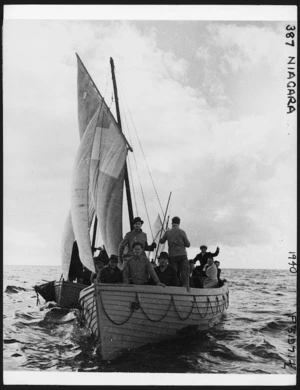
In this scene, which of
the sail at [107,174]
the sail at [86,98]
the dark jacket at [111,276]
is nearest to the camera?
the dark jacket at [111,276]

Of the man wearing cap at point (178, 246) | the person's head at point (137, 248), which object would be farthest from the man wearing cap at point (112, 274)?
the man wearing cap at point (178, 246)

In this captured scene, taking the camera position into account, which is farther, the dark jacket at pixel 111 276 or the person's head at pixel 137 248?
the dark jacket at pixel 111 276

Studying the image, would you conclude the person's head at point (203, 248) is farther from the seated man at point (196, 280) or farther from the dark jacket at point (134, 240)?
the dark jacket at point (134, 240)

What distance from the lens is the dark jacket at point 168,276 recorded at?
1431 cm

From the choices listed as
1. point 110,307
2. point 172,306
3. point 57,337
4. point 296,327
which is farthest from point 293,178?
point 57,337

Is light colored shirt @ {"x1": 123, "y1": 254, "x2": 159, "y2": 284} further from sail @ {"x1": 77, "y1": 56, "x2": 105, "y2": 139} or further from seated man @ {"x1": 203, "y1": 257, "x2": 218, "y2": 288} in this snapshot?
sail @ {"x1": 77, "y1": 56, "x2": 105, "y2": 139}

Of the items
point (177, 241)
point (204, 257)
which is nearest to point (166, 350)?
point (177, 241)

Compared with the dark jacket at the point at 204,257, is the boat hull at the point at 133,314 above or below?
below

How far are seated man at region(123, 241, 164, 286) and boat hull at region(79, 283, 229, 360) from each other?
0.31 m

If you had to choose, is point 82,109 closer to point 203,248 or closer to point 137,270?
point 203,248

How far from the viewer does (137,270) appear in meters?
13.8

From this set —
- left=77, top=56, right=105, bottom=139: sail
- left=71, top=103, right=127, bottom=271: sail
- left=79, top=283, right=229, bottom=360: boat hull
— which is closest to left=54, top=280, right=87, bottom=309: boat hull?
left=71, top=103, right=127, bottom=271: sail

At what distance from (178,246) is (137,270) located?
1.51m

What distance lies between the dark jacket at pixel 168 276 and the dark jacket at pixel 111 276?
109cm
